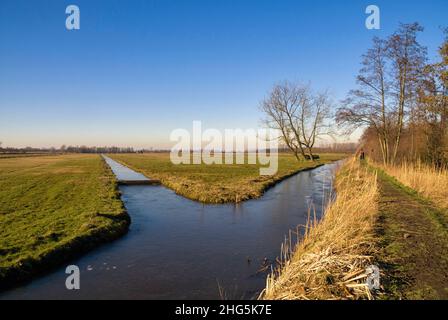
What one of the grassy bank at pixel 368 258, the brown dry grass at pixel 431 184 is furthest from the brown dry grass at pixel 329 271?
the brown dry grass at pixel 431 184

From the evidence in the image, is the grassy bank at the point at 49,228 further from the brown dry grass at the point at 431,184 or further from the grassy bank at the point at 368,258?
the brown dry grass at the point at 431,184

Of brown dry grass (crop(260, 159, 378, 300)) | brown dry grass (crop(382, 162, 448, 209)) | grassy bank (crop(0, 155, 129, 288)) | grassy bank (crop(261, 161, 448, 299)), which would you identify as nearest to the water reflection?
grassy bank (crop(0, 155, 129, 288))

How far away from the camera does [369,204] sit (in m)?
9.80

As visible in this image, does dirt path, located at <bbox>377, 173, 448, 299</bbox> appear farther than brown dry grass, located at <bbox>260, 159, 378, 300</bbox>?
Yes

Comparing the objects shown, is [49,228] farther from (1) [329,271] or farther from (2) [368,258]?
(2) [368,258]

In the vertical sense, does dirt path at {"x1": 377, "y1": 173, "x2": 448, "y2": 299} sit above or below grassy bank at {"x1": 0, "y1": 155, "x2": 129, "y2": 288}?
above

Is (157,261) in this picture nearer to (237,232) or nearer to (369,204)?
(237,232)

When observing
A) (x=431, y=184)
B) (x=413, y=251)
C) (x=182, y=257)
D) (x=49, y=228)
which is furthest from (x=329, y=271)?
(x=431, y=184)

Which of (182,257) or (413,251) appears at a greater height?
(413,251)

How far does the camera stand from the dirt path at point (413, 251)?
4.82 metres

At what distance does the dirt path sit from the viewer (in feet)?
15.8

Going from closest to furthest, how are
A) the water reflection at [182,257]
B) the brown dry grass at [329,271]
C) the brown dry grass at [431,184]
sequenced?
the brown dry grass at [329,271], the water reflection at [182,257], the brown dry grass at [431,184]

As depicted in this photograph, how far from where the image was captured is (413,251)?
6.46 m

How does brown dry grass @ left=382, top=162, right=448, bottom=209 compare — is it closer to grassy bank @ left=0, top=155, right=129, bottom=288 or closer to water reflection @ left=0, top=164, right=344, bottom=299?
water reflection @ left=0, top=164, right=344, bottom=299
